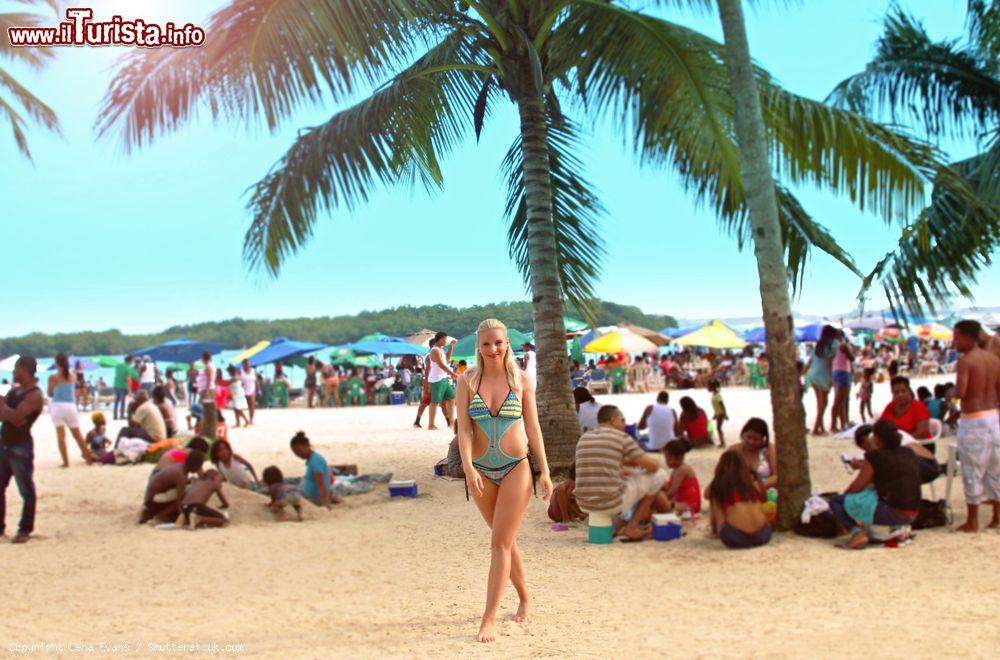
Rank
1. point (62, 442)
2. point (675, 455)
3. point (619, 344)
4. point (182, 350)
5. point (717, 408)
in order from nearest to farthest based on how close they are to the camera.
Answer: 1. point (675, 455)
2. point (62, 442)
3. point (717, 408)
4. point (182, 350)
5. point (619, 344)

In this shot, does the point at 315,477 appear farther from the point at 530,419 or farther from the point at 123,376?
the point at 123,376

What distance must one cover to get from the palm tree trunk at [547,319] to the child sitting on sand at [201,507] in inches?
133

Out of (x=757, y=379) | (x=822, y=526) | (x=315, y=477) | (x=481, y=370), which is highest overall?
(x=481, y=370)

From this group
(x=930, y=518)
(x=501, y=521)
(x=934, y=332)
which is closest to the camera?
(x=501, y=521)

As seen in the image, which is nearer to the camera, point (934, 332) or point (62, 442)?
point (62, 442)

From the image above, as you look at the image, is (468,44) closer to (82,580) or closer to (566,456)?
(566,456)

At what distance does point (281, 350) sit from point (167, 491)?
1966 centimetres

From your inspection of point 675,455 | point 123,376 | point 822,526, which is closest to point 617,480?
point 675,455

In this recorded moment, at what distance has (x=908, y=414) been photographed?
833cm

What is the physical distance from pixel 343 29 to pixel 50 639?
170 inches

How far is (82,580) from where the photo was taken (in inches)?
246
